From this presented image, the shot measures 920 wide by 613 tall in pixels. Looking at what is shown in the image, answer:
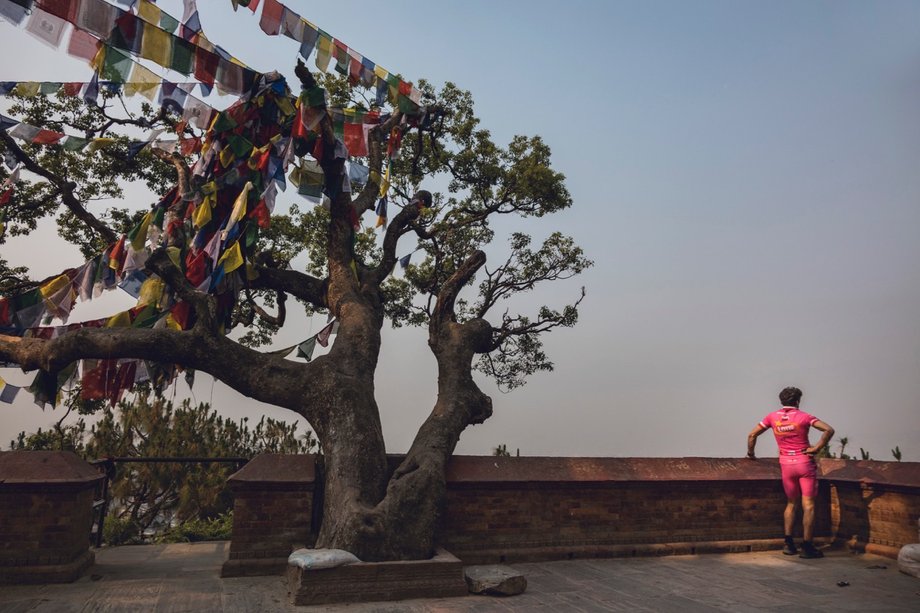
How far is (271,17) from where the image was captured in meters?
7.84

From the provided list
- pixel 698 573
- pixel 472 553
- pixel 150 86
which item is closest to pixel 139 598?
pixel 472 553

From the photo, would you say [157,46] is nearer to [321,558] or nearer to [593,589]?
[321,558]

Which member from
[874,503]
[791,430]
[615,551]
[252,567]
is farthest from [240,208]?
[874,503]

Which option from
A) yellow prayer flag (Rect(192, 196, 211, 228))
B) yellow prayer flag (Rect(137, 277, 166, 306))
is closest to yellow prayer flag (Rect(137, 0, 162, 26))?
yellow prayer flag (Rect(192, 196, 211, 228))

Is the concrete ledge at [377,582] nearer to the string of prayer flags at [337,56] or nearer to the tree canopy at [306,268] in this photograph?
the tree canopy at [306,268]

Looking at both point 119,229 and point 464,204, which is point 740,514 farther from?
point 119,229

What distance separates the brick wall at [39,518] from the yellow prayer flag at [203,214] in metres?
3.49

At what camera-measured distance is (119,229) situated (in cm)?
1023

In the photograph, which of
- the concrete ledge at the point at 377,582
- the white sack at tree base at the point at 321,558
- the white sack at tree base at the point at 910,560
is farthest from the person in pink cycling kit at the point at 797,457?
the white sack at tree base at the point at 321,558

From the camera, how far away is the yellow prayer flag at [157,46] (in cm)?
688

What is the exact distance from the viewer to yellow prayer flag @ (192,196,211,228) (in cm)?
786

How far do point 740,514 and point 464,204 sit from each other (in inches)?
299

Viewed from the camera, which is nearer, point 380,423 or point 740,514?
point 380,423

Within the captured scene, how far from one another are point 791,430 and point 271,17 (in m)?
9.17
